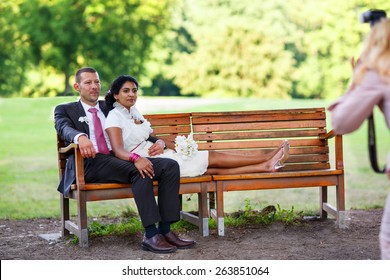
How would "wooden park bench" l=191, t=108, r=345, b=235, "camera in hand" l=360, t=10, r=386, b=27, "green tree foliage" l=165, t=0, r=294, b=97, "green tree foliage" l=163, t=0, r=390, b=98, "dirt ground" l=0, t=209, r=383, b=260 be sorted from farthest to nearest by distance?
"green tree foliage" l=165, t=0, r=294, b=97 → "green tree foliage" l=163, t=0, r=390, b=98 → "wooden park bench" l=191, t=108, r=345, b=235 → "dirt ground" l=0, t=209, r=383, b=260 → "camera in hand" l=360, t=10, r=386, b=27

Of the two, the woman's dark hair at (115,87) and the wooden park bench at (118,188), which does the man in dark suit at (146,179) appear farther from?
A: the woman's dark hair at (115,87)

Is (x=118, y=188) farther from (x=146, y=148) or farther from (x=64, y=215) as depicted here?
(x=64, y=215)

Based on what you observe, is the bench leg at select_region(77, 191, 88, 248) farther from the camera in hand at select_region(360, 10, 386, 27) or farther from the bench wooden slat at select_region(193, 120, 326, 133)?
the camera in hand at select_region(360, 10, 386, 27)

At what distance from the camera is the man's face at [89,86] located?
507cm

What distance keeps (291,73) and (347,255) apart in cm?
2372

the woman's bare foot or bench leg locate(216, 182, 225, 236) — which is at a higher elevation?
the woman's bare foot

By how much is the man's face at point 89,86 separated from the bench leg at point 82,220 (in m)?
0.73

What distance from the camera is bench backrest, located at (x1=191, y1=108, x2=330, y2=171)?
221 inches

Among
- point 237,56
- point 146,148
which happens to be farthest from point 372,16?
point 237,56

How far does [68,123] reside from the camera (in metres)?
5.04

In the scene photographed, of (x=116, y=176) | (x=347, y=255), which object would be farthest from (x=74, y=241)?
(x=347, y=255)

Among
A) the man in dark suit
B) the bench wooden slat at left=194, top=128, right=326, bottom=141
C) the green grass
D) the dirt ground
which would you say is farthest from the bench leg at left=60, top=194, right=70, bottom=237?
the green grass

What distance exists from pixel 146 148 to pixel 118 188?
459 mm

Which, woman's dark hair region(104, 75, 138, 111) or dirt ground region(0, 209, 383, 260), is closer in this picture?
dirt ground region(0, 209, 383, 260)
